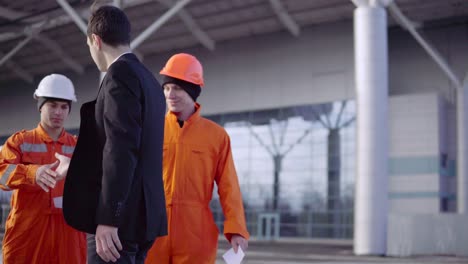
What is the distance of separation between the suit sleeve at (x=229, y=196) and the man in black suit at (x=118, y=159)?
40.9 inches

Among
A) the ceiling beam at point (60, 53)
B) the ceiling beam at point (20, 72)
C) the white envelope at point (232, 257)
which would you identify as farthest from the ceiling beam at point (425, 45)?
the ceiling beam at point (20, 72)

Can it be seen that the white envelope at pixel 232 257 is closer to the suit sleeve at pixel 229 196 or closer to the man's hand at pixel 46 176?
the suit sleeve at pixel 229 196

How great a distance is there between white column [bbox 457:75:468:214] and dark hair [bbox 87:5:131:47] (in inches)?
892

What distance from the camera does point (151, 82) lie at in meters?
2.99

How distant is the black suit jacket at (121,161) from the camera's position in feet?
8.95

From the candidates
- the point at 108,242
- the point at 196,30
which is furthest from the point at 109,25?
the point at 196,30

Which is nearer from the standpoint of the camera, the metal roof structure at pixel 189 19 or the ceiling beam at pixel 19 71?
the metal roof structure at pixel 189 19

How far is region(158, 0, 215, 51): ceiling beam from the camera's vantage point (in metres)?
26.8

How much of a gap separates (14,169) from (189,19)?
77.4 feet

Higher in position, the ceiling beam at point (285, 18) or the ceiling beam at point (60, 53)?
the ceiling beam at point (285, 18)

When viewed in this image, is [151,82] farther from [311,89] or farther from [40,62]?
[40,62]

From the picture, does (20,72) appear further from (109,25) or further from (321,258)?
(109,25)

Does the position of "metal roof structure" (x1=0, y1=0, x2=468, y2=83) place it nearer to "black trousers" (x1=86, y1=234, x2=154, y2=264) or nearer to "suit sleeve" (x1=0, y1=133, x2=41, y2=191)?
"suit sleeve" (x1=0, y1=133, x2=41, y2=191)

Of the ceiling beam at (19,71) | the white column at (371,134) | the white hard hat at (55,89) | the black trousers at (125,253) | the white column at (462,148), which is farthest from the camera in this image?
the ceiling beam at (19,71)
